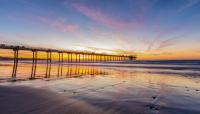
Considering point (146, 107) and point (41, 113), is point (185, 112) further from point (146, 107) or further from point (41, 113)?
point (41, 113)

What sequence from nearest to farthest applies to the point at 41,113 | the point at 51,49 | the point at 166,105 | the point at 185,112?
the point at 41,113 → the point at 185,112 → the point at 166,105 → the point at 51,49

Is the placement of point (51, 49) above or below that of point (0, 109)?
above

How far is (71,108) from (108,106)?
1098mm

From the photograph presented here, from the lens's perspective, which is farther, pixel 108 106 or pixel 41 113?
pixel 108 106

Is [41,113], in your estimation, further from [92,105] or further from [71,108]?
[92,105]

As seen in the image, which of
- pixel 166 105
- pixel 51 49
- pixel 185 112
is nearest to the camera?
pixel 185 112

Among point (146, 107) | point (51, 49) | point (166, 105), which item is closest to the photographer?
point (146, 107)

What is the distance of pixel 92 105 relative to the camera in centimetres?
605

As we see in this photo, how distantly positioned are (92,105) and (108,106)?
49 cm

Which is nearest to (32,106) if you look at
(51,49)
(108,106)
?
(108,106)

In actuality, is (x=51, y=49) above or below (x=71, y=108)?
above

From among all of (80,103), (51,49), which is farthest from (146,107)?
(51,49)

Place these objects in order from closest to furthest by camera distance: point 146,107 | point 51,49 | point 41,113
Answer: point 41,113 → point 146,107 → point 51,49

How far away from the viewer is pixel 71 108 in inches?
219
